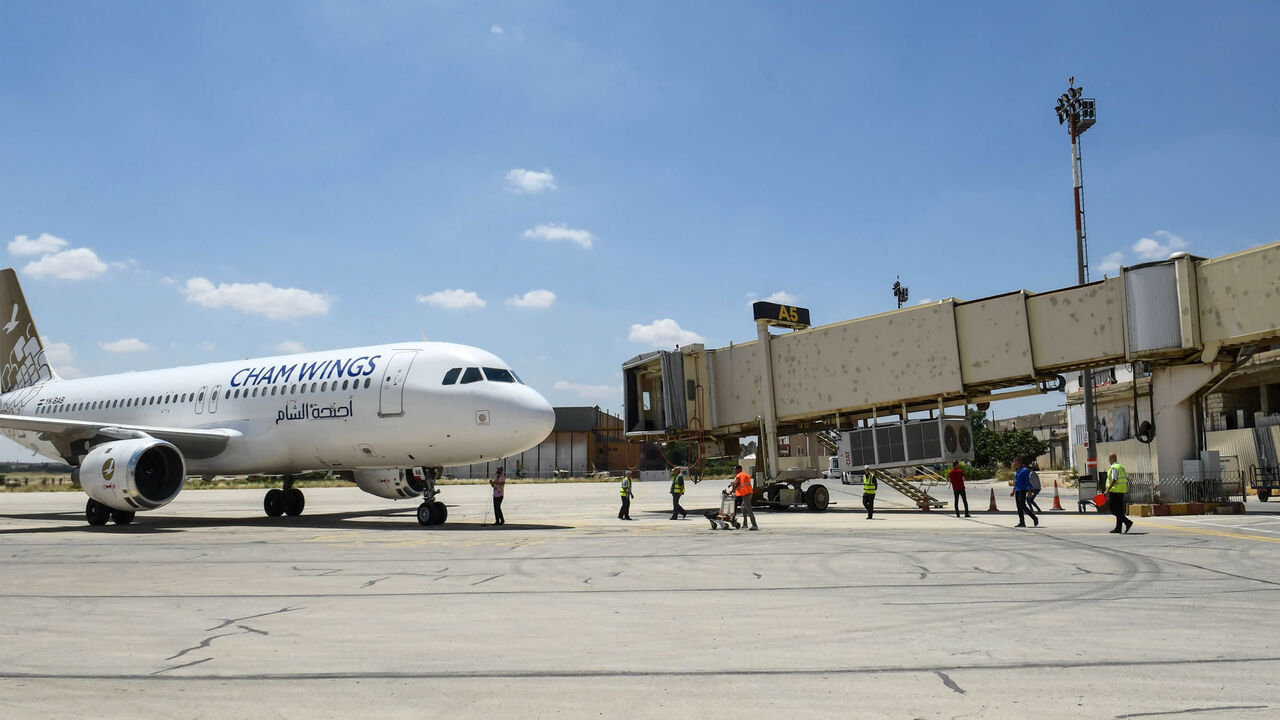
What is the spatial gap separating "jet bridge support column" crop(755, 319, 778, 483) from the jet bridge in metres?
0.04

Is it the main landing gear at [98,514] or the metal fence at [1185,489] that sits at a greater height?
the main landing gear at [98,514]

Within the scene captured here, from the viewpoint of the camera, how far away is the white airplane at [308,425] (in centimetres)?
2147

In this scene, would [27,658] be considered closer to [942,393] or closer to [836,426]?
[942,393]

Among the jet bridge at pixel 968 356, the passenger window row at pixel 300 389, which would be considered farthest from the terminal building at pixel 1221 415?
the passenger window row at pixel 300 389

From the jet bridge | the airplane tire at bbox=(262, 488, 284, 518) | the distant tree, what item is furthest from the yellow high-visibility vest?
the distant tree

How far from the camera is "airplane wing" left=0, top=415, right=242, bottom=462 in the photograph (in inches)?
929

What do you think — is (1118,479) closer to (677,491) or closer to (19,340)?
(677,491)

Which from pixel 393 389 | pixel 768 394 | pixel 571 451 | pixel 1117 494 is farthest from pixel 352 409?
pixel 571 451

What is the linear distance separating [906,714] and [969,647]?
2094 mm

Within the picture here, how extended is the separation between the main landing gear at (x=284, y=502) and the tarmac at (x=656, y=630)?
35.4ft

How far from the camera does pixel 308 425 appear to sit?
2322 centimetres

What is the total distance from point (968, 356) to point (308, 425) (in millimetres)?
18364

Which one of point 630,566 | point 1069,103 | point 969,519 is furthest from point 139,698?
point 1069,103

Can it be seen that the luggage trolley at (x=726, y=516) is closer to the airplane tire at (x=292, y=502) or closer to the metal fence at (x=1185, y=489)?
the metal fence at (x=1185, y=489)
